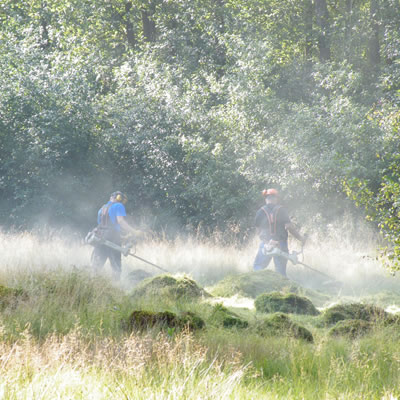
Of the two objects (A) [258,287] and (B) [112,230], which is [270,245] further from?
(B) [112,230]

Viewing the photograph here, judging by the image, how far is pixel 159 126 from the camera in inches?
934

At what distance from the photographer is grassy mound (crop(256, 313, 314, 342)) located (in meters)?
6.86

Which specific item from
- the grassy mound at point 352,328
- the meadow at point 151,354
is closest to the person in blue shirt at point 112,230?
the meadow at point 151,354

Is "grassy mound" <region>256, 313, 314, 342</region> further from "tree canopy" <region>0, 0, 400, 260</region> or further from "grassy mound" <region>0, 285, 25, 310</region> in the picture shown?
"tree canopy" <region>0, 0, 400, 260</region>

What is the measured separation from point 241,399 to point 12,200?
19.4m

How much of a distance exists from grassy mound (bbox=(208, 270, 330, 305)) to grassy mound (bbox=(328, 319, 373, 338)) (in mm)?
3529

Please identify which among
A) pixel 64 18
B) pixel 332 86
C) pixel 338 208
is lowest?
pixel 338 208

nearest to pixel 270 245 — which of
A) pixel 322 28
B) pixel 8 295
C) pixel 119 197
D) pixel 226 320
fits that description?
pixel 119 197

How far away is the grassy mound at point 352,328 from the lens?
717cm

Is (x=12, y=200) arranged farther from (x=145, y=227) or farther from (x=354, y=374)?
(x=354, y=374)

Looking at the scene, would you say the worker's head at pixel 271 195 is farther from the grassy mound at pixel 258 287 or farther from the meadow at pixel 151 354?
the meadow at pixel 151 354

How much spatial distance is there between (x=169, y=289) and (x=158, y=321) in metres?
3.37

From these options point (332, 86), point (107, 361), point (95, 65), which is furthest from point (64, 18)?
point (107, 361)

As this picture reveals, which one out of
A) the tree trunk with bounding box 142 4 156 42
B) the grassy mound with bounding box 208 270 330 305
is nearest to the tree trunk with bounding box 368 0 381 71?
→ the tree trunk with bounding box 142 4 156 42
